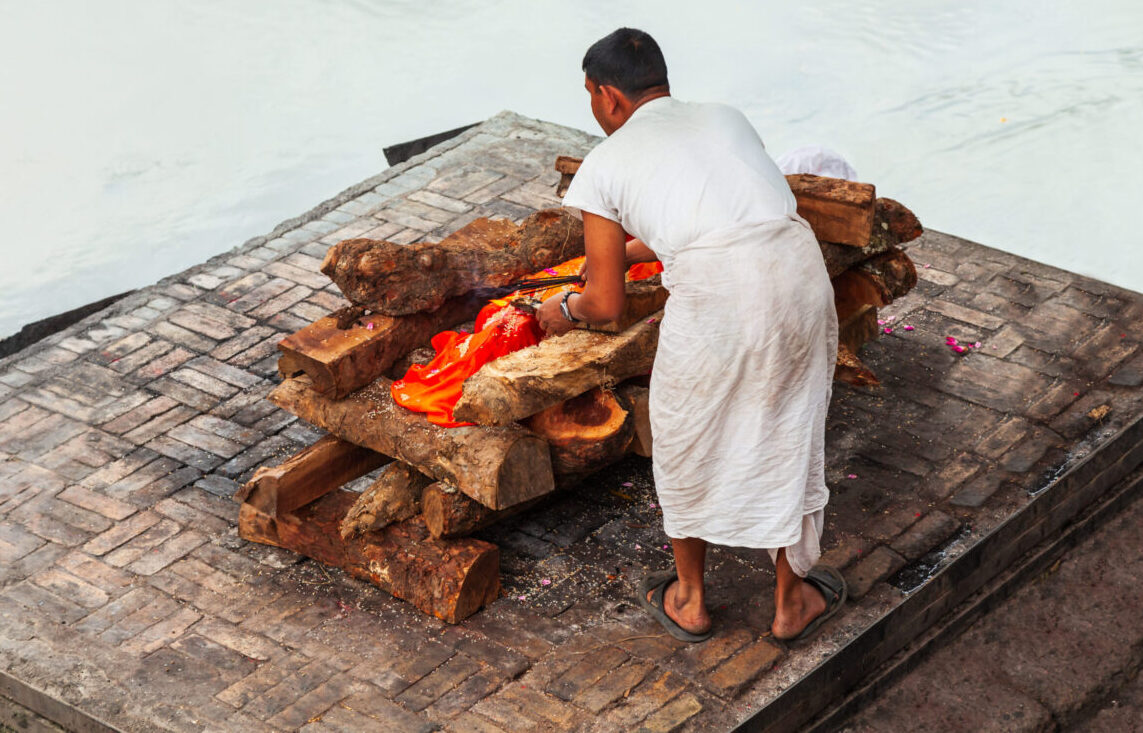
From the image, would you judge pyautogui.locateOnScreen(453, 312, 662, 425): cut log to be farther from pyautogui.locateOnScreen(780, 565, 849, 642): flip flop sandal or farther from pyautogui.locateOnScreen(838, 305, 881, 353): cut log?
pyautogui.locateOnScreen(838, 305, 881, 353): cut log

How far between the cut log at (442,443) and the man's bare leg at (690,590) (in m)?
0.56

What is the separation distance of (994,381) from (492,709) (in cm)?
295

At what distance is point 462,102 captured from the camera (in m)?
13.0

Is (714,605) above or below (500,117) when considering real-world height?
below

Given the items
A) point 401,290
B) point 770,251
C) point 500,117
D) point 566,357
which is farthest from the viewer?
point 500,117

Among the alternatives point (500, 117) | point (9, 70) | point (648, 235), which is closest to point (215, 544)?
point (648, 235)

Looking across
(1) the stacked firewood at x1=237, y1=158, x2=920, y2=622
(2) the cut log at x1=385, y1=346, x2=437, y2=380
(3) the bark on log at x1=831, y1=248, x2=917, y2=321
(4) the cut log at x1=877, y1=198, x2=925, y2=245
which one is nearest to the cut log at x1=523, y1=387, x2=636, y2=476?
(1) the stacked firewood at x1=237, y1=158, x2=920, y2=622

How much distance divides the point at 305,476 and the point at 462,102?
27.1 feet

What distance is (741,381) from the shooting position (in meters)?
4.30

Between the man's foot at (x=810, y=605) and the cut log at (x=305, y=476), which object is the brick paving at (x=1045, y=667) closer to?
the man's foot at (x=810, y=605)

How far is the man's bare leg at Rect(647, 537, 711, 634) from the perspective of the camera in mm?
4738

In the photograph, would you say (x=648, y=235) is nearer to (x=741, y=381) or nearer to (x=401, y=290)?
(x=741, y=381)

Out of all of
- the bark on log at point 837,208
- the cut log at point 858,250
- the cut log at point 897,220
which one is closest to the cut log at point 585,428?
the bark on log at point 837,208

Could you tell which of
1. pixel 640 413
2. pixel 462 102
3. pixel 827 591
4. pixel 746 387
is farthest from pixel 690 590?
pixel 462 102
